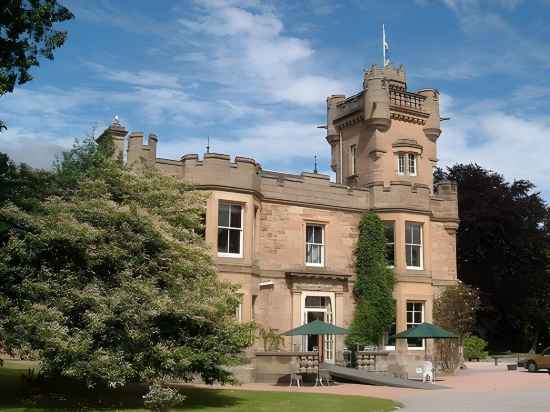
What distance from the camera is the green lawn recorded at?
1574 cm

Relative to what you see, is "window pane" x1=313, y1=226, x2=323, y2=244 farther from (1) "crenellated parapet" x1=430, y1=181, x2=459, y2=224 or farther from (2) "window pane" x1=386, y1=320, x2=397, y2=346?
(1) "crenellated parapet" x1=430, y1=181, x2=459, y2=224

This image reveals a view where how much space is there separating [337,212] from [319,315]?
15.3 feet

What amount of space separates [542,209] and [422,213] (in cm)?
2001

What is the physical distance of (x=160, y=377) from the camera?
16.2 metres

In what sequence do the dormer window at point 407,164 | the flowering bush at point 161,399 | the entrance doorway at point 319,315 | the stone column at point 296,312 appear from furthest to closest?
the dormer window at point 407,164, the entrance doorway at point 319,315, the stone column at point 296,312, the flowering bush at point 161,399

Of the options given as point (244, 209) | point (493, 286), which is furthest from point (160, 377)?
point (493, 286)

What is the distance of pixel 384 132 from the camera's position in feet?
112

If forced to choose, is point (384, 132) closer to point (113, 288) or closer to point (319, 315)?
point (319, 315)

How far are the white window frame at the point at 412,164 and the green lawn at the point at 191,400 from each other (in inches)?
707

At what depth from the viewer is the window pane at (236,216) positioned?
2664cm

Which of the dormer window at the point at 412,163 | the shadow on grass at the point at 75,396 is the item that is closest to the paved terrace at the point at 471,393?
the shadow on grass at the point at 75,396

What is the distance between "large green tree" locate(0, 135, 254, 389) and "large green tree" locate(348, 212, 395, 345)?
12021 millimetres

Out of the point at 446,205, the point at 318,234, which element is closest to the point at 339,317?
the point at 318,234

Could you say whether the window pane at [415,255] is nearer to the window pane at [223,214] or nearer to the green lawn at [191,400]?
the window pane at [223,214]
